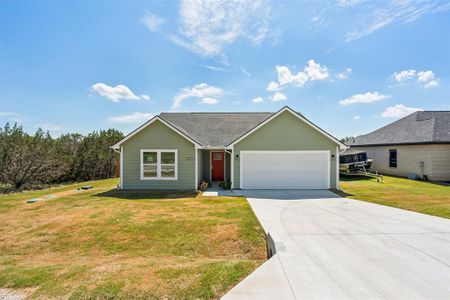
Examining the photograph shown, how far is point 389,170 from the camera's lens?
68.2 feet

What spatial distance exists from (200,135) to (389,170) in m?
18.7

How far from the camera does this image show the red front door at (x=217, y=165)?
15.7m

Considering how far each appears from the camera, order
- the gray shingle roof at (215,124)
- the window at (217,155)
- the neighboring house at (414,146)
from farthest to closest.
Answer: the neighboring house at (414,146) → the window at (217,155) → the gray shingle roof at (215,124)

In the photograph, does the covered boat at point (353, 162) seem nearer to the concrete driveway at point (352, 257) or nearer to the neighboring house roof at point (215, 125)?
the neighboring house roof at point (215, 125)

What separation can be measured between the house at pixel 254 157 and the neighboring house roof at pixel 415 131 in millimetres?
10536

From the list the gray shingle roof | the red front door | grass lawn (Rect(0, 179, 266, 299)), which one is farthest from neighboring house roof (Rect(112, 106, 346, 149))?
grass lawn (Rect(0, 179, 266, 299))

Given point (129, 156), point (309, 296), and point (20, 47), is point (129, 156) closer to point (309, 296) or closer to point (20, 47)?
point (20, 47)

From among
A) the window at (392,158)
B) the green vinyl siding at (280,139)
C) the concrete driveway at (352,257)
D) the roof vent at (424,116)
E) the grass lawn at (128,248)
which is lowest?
the grass lawn at (128,248)

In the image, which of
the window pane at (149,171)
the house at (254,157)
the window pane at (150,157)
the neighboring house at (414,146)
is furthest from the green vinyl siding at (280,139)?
the neighboring house at (414,146)

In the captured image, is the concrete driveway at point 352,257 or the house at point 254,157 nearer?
the concrete driveway at point 352,257

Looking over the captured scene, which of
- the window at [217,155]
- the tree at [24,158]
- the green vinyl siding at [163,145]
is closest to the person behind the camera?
the green vinyl siding at [163,145]

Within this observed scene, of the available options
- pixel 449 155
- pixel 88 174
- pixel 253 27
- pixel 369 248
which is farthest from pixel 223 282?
pixel 449 155

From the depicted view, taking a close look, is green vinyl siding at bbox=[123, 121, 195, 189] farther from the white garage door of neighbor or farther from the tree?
the tree

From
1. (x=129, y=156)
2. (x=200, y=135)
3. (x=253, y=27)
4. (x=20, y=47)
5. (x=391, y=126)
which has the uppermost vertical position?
(x=253, y=27)
